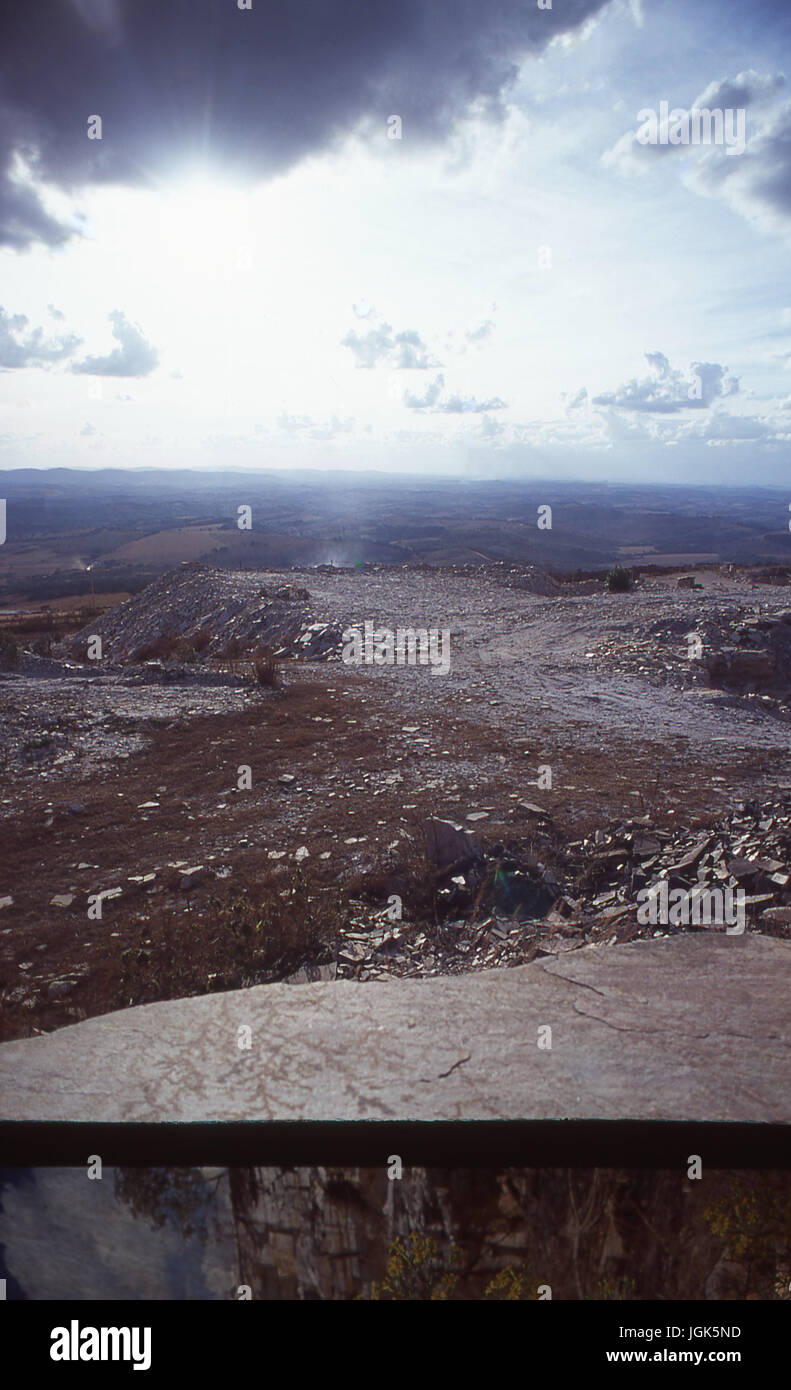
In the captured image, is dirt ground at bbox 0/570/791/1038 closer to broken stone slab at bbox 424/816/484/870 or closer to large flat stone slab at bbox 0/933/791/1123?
broken stone slab at bbox 424/816/484/870

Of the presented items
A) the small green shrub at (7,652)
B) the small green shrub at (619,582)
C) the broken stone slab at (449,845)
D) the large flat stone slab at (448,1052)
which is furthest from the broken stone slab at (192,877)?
the small green shrub at (619,582)

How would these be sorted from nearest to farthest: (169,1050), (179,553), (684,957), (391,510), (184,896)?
(169,1050) < (684,957) < (184,896) < (179,553) < (391,510)

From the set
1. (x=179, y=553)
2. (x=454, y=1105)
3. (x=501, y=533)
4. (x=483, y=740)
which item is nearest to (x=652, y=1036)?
(x=454, y=1105)

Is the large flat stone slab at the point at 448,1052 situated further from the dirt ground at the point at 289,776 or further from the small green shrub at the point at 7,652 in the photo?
the small green shrub at the point at 7,652

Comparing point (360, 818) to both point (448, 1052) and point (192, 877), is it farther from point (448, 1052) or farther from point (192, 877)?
point (448, 1052)
